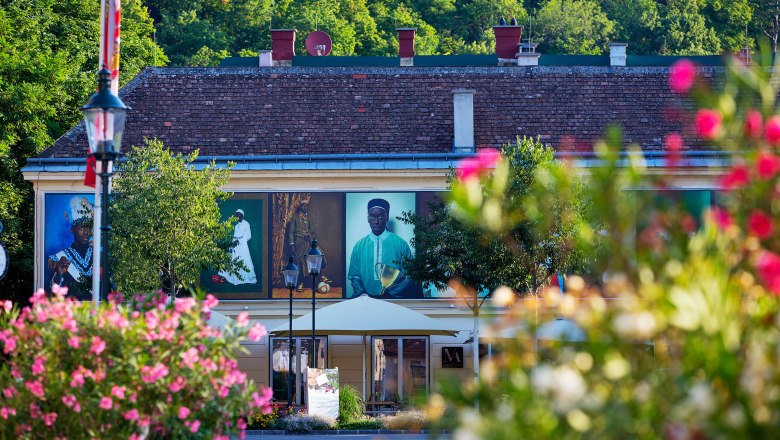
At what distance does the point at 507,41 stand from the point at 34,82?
→ 606 inches

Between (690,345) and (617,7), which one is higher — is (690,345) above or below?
below

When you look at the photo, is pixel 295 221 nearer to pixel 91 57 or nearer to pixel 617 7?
pixel 91 57

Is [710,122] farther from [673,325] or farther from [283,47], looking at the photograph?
[283,47]

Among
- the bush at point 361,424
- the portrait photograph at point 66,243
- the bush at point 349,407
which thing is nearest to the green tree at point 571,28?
the portrait photograph at point 66,243

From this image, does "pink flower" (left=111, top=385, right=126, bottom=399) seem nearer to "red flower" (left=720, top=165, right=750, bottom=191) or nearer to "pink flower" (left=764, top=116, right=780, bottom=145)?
"red flower" (left=720, top=165, right=750, bottom=191)

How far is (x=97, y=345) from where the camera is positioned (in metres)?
11.1

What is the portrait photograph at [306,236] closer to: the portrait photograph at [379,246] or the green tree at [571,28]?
the portrait photograph at [379,246]

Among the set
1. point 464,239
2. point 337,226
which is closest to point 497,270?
point 464,239

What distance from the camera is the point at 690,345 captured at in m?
5.69

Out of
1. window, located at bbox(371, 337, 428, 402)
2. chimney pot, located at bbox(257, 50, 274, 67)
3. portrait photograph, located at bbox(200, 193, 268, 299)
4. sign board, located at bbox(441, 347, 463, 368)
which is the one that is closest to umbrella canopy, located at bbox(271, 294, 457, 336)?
window, located at bbox(371, 337, 428, 402)

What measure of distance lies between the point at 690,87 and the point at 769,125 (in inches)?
18.9

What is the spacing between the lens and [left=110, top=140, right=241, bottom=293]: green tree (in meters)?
31.6

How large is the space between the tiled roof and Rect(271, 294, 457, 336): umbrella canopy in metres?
7.87

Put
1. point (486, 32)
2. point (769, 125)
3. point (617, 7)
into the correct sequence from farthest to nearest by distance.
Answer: point (617, 7) < point (486, 32) < point (769, 125)
